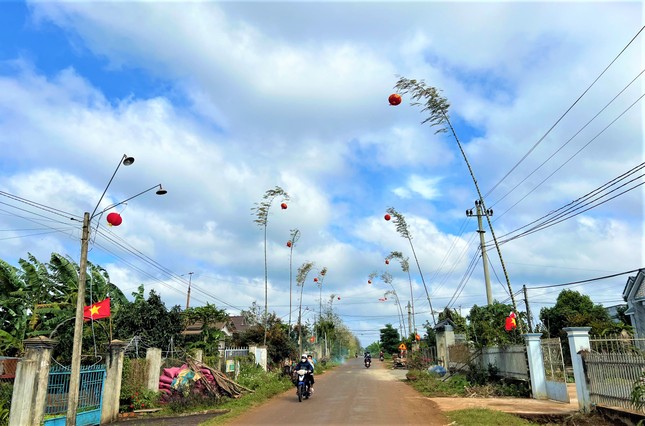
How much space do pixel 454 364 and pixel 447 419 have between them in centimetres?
1554

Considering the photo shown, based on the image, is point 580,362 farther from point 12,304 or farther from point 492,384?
point 12,304

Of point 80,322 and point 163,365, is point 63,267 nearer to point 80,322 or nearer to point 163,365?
point 163,365

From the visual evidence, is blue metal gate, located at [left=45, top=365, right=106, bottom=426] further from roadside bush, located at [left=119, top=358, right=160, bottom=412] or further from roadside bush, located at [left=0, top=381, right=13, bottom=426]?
roadside bush, located at [left=119, top=358, right=160, bottom=412]

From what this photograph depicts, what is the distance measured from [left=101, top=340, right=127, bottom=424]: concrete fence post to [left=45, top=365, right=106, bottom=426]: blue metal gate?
0.27m

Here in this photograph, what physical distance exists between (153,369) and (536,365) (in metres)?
12.3

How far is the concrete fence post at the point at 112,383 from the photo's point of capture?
41.0ft

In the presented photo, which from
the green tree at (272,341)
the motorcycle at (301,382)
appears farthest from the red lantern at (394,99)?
the green tree at (272,341)

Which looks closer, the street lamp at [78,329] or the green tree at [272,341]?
the street lamp at [78,329]

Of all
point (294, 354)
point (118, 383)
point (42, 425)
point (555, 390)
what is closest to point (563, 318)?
point (294, 354)

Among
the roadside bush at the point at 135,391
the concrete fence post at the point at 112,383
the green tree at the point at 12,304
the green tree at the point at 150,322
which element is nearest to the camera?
the concrete fence post at the point at 112,383

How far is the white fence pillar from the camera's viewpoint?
428 inches

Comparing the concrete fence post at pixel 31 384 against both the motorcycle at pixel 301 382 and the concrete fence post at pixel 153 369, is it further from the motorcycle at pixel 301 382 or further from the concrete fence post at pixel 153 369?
the motorcycle at pixel 301 382

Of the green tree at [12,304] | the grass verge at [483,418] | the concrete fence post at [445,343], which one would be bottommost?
the grass verge at [483,418]

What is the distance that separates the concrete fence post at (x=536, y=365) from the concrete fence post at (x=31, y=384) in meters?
13.5
